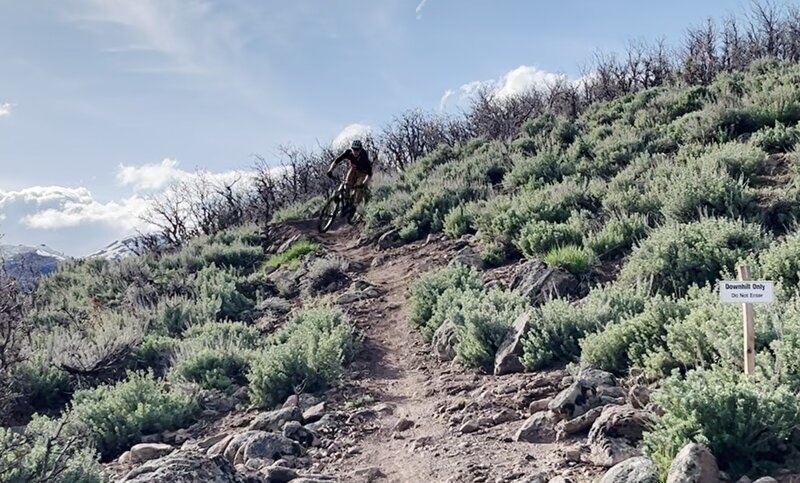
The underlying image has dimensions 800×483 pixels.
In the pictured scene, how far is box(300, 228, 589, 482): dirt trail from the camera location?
4.62 meters

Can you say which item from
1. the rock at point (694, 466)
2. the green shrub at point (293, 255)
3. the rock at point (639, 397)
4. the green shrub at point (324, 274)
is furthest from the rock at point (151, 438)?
the green shrub at point (293, 255)

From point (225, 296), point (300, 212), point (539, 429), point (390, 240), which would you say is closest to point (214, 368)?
point (539, 429)

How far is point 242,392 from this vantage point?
7.16 metres

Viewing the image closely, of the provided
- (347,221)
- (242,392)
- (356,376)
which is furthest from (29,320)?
(347,221)

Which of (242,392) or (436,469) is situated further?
(242,392)

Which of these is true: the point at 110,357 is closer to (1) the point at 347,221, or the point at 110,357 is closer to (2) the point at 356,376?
(2) the point at 356,376

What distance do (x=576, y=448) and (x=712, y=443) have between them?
3.27 ft

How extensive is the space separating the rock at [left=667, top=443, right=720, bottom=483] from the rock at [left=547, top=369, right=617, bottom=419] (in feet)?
4.70

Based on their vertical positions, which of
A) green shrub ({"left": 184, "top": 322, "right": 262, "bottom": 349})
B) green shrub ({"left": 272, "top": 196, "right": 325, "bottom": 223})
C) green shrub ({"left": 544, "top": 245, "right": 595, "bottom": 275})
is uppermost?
green shrub ({"left": 272, "top": 196, "right": 325, "bottom": 223})

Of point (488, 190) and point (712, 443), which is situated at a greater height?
point (488, 190)

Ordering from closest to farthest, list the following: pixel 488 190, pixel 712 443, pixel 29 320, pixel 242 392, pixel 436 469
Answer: pixel 712 443 < pixel 436 469 < pixel 242 392 < pixel 29 320 < pixel 488 190

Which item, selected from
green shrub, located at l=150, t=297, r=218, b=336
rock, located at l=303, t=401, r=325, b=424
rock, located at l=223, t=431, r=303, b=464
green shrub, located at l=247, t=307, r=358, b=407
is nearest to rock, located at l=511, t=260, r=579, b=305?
green shrub, located at l=247, t=307, r=358, b=407

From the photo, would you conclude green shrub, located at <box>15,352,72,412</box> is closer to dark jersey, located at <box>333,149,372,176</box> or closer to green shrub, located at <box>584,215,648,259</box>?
green shrub, located at <box>584,215,648,259</box>

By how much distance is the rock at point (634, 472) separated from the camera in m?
3.54
